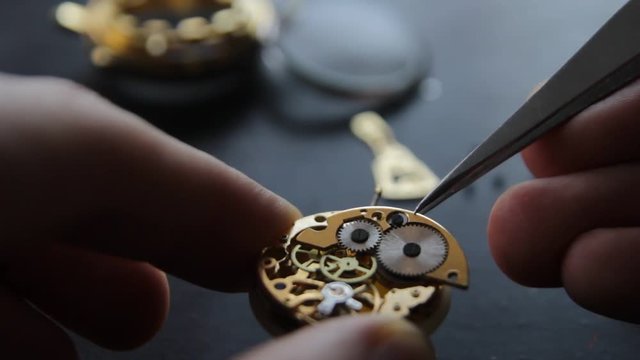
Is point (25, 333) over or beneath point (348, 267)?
beneath

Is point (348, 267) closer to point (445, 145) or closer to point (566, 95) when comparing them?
point (566, 95)

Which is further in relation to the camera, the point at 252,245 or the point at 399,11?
the point at 399,11

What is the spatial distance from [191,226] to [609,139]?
0.38m

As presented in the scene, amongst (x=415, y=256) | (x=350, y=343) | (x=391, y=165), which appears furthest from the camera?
(x=391, y=165)

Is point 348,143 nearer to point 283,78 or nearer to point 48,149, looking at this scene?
point 283,78

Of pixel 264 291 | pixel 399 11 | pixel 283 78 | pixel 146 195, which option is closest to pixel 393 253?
pixel 264 291

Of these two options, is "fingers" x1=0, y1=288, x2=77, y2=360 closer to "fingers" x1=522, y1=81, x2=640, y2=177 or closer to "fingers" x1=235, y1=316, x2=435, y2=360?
"fingers" x1=235, y1=316, x2=435, y2=360

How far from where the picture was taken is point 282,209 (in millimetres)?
756

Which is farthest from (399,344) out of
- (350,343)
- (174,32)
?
(174,32)

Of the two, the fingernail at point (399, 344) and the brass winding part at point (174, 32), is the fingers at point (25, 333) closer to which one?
the fingernail at point (399, 344)

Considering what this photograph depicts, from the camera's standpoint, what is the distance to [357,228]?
0.73m

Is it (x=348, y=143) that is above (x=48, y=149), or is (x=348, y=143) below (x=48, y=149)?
below

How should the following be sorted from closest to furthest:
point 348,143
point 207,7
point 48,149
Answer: point 48,149 → point 348,143 → point 207,7

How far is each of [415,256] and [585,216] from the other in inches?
6.5
